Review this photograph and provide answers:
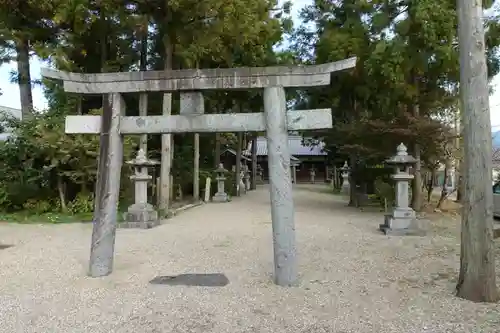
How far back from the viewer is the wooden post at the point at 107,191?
6.02 metres

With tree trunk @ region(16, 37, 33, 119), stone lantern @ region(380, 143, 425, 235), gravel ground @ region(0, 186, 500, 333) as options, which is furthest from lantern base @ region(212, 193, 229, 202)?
stone lantern @ region(380, 143, 425, 235)

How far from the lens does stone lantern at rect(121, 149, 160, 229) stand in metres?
11.1

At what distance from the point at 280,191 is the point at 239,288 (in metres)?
1.31

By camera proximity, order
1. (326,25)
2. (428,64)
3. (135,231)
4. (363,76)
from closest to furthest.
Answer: (135,231)
(428,64)
(363,76)
(326,25)

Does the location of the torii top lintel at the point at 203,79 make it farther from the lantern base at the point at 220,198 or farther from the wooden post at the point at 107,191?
the lantern base at the point at 220,198

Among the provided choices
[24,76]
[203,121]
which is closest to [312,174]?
[24,76]

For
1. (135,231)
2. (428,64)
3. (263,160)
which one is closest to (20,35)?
(135,231)

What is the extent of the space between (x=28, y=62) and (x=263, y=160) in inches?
1058

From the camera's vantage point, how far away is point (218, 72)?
5.70 m

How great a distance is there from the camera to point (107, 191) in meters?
6.02

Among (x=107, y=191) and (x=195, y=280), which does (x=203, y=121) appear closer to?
(x=107, y=191)

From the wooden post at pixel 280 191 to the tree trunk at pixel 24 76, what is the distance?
10842 mm

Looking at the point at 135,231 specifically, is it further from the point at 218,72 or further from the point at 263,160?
the point at 263,160

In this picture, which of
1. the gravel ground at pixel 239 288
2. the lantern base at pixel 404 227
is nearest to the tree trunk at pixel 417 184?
the lantern base at pixel 404 227
